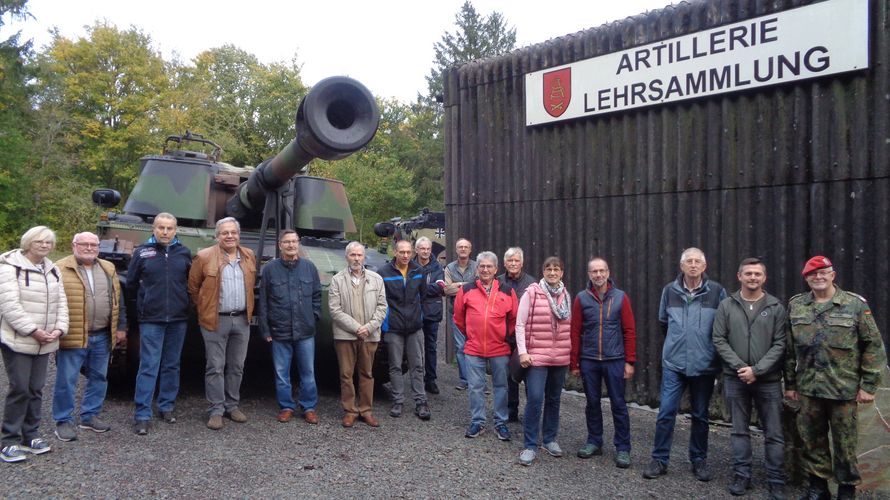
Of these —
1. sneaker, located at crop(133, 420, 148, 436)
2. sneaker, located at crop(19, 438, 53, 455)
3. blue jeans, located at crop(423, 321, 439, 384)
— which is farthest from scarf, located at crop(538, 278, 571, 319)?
sneaker, located at crop(19, 438, 53, 455)

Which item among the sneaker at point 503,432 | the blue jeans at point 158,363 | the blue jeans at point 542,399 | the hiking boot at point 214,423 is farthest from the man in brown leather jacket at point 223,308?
the blue jeans at point 542,399

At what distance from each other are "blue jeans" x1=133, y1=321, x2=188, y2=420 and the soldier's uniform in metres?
4.70

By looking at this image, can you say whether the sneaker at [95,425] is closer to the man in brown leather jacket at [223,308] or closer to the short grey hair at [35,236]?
the man in brown leather jacket at [223,308]

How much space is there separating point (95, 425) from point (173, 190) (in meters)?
2.86

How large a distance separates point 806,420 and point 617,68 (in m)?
4.11

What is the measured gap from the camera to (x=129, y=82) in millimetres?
26641

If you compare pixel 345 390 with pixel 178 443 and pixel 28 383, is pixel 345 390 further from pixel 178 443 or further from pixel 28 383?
pixel 28 383

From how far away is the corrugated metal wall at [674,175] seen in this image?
5.62m

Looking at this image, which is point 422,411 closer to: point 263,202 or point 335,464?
point 335,464

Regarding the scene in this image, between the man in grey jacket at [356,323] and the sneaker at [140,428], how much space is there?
5.22 feet

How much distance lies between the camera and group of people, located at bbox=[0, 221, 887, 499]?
4.29 metres

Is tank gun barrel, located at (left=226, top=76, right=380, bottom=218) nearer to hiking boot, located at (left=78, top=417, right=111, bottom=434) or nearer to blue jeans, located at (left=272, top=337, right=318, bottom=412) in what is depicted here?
blue jeans, located at (left=272, top=337, right=318, bottom=412)

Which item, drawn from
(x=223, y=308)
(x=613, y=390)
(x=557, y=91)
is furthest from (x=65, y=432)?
(x=557, y=91)

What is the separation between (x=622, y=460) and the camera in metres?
4.96
